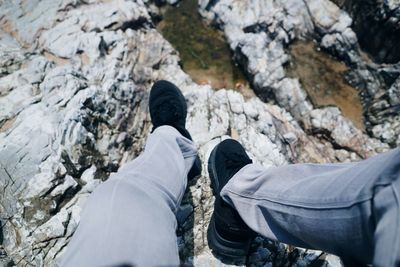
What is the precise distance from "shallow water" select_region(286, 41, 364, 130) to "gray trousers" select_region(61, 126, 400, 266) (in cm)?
373

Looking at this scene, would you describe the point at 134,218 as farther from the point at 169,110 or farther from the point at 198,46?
the point at 198,46

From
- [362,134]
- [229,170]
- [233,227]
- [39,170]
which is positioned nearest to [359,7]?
[362,134]

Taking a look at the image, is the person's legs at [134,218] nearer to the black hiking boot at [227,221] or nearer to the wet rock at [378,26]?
the black hiking boot at [227,221]

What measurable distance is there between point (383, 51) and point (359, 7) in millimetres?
976

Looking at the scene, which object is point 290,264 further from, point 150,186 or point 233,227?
point 150,186

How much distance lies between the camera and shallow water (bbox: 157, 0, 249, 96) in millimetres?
6398

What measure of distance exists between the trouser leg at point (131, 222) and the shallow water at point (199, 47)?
354cm

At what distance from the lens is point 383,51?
634 centimetres

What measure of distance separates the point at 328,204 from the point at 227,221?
4.13ft

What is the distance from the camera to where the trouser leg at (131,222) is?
87.6 inches

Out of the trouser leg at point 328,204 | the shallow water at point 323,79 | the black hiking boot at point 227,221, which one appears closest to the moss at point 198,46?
the shallow water at point 323,79

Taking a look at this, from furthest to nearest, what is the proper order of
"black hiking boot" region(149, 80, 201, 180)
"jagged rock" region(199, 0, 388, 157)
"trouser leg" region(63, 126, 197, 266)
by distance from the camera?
"jagged rock" region(199, 0, 388, 157) → "black hiking boot" region(149, 80, 201, 180) → "trouser leg" region(63, 126, 197, 266)

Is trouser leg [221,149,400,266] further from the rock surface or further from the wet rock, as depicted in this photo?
the wet rock

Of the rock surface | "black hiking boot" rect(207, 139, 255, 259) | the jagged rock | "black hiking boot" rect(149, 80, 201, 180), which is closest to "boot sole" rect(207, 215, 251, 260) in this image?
"black hiking boot" rect(207, 139, 255, 259)
